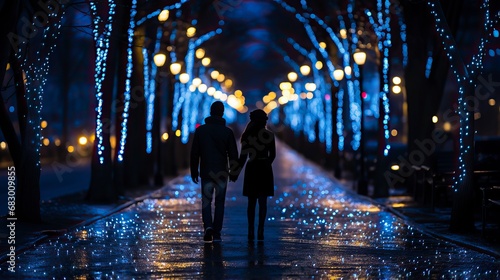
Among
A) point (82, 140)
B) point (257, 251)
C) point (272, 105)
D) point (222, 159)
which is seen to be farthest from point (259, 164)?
point (272, 105)

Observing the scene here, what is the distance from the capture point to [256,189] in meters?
17.7

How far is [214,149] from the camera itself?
1755 cm

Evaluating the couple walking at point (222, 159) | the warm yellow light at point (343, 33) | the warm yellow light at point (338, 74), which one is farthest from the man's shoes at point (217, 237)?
the warm yellow light at point (338, 74)

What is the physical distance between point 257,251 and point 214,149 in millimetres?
2031

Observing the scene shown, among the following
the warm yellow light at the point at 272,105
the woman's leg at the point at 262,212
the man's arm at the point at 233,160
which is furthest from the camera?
the warm yellow light at the point at 272,105

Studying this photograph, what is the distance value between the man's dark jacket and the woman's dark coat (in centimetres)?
27

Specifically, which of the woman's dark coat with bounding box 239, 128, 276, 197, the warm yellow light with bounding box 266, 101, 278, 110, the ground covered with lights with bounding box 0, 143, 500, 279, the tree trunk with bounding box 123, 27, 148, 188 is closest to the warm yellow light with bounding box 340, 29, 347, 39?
the tree trunk with bounding box 123, 27, 148, 188

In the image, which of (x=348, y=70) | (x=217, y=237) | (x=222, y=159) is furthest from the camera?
(x=348, y=70)

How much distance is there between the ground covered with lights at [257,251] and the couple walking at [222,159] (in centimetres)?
65

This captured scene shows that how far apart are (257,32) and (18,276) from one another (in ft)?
251

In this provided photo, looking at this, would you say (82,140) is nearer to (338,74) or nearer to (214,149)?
(338,74)

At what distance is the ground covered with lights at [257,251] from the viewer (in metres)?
14.0

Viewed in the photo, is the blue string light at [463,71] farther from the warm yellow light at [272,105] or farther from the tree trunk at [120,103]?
the warm yellow light at [272,105]

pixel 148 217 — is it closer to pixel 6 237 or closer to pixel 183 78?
pixel 6 237
